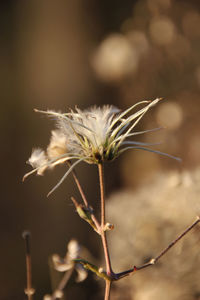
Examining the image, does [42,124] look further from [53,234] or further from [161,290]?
[161,290]

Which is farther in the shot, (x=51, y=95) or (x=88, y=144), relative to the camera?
(x=51, y=95)

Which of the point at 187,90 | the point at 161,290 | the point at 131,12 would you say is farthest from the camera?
the point at 131,12

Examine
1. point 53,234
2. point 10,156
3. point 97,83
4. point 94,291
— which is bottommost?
point 94,291

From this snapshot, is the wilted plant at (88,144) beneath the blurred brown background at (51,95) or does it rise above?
beneath

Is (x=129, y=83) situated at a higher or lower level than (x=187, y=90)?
higher

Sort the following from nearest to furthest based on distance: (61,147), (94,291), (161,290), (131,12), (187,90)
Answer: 1. (61,147)
2. (161,290)
3. (187,90)
4. (94,291)
5. (131,12)

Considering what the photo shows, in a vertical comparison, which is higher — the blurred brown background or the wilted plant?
the blurred brown background

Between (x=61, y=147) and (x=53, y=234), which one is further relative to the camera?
(x=53, y=234)

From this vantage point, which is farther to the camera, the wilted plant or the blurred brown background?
the blurred brown background

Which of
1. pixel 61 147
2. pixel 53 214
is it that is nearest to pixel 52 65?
pixel 53 214

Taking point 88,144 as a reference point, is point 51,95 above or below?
above

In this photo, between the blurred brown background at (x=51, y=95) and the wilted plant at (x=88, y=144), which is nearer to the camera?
the wilted plant at (x=88, y=144)
